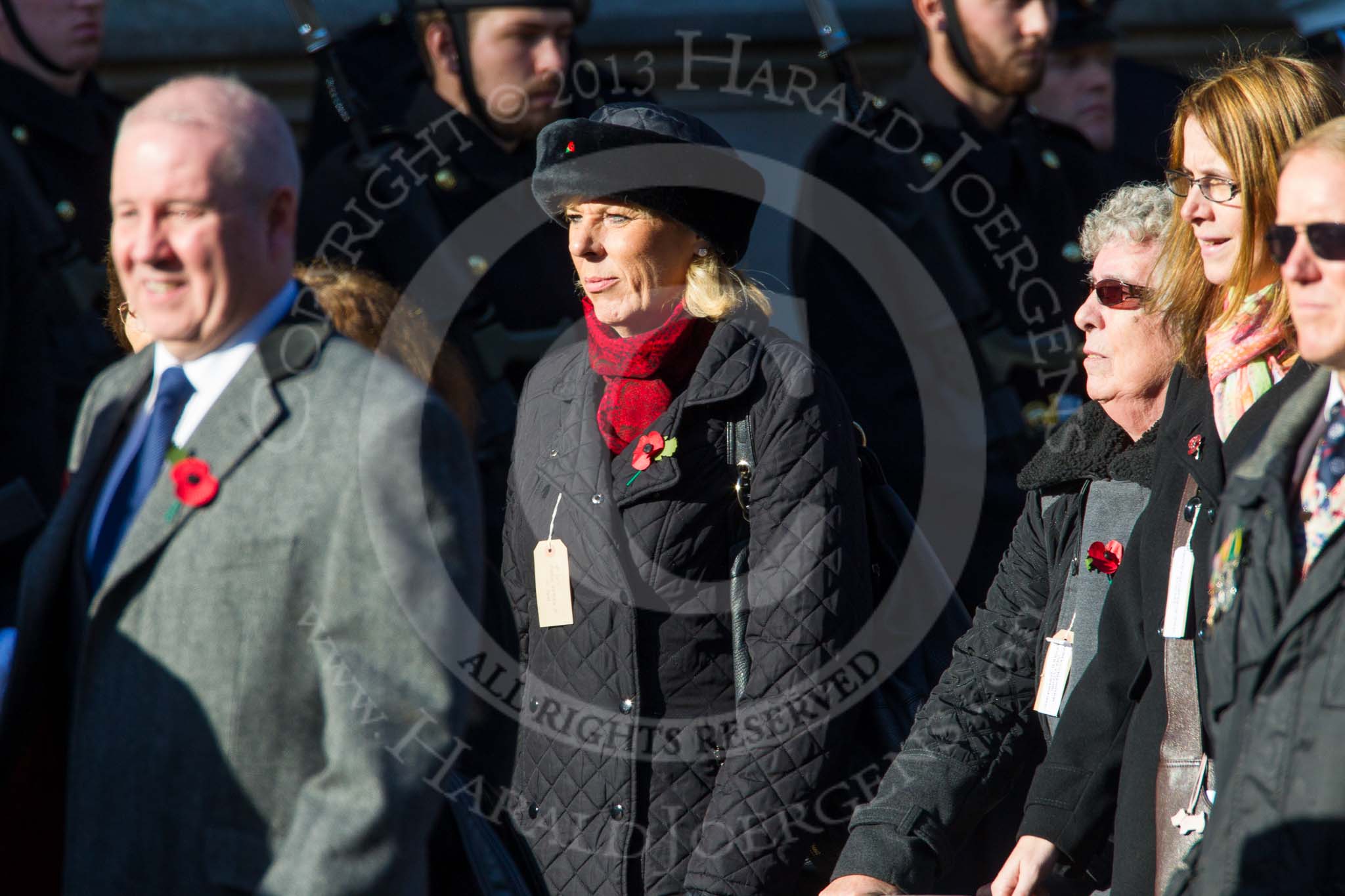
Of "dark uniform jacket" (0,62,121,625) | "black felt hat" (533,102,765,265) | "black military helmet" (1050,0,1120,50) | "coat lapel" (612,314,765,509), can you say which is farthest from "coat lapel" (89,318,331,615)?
"black military helmet" (1050,0,1120,50)

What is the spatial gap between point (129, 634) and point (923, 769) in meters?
1.23

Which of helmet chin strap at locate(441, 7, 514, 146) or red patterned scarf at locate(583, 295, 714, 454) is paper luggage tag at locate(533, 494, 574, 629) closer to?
red patterned scarf at locate(583, 295, 714, 454)

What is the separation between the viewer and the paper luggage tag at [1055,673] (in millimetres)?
2699

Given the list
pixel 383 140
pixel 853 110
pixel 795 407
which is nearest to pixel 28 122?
pixel 383 140

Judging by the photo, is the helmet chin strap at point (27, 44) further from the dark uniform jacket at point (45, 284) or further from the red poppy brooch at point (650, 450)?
the red poppy brooch at point (650, 450)

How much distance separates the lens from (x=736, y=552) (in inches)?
111

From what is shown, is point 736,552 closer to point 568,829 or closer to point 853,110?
point 568,829

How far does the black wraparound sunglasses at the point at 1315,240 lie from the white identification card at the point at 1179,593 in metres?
0.51

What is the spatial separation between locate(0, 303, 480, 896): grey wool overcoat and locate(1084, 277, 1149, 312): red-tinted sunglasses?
1323mm

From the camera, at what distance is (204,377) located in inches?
85.0

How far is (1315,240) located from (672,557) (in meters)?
1.22

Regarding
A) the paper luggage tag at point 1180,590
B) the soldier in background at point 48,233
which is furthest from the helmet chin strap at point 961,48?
the paper luggage tag at point 1180,590

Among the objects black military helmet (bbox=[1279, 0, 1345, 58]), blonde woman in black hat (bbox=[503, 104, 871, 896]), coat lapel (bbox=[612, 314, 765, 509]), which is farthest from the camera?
black military helmet (bbox=[1279, 0, 1345, 58])

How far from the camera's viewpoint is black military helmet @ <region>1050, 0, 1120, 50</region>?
552cm
